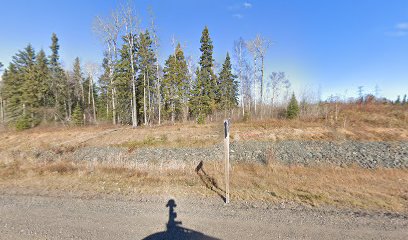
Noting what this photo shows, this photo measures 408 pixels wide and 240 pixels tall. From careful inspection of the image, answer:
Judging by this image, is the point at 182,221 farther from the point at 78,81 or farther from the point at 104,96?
the point at 78,81

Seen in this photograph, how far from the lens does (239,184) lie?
8.51 meters

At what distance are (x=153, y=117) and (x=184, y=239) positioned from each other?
3501 cm

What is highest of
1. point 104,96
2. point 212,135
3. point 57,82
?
point 57,82

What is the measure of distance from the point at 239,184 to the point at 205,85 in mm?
29856

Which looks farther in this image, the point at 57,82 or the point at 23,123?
the point at 57,82

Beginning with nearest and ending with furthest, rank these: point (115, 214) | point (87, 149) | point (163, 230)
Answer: point (163, 230)
point (115, 214)
point (87, 149)

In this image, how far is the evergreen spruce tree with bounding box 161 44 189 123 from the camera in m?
34.4

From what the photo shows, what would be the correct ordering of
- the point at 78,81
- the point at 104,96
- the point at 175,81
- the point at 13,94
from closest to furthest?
the point at 175,81 < the point at 13,94 < the point at 104,96 < the point at 78,81

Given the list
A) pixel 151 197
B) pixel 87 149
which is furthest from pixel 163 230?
pixel 87 149

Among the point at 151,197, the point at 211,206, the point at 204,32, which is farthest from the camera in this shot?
the point at 204,32

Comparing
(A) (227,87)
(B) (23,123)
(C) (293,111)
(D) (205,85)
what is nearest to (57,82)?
(B) (23,123)

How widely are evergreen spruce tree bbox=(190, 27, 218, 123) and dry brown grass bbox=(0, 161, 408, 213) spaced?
24.9 meters

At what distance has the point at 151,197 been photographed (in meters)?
6.80

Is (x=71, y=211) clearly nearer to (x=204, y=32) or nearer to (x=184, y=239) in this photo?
(x=184, y=239)
